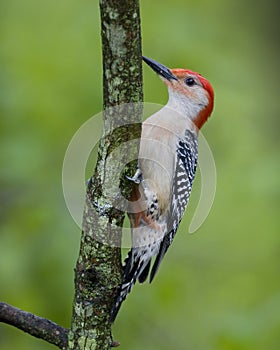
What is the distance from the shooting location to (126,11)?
112 inches

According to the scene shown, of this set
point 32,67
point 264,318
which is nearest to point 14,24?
point 32,67

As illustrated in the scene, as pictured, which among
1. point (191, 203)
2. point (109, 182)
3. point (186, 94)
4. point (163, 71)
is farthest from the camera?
point (191, 203)

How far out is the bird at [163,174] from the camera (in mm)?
4508

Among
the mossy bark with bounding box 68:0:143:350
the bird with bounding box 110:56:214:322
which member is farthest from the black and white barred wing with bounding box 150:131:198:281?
the mossy bark with bounding box 68:0:143:350

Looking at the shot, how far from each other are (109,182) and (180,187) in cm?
169

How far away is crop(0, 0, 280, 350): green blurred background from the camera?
5270 millimetres

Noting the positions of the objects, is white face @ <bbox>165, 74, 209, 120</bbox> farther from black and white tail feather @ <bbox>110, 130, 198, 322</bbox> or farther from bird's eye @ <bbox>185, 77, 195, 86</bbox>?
black and white tail feather @ <bbox>110, 130, 198, 322</bbox>

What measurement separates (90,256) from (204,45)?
3481mm

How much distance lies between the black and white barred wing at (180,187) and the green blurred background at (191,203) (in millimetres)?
726

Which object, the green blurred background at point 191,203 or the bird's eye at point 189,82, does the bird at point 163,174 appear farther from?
the green blurred background at point 191,203

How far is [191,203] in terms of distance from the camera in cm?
630

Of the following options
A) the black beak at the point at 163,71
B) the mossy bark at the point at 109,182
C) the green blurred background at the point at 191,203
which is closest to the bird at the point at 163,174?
the black beak at the point at 163,71

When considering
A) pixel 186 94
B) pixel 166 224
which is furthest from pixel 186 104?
pixel 166 224

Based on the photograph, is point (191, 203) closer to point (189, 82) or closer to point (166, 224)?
point (189, 82)
